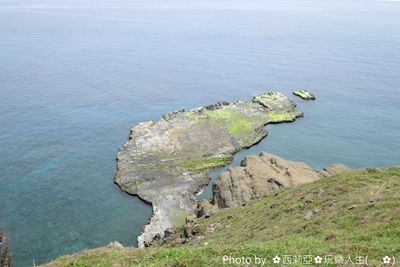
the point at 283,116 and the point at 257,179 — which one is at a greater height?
the point at 257,179

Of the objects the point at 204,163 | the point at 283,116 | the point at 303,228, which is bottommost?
the point at 204,163

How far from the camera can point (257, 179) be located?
221 ft

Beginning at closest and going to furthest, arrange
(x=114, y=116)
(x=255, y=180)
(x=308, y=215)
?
(x=308, y=215) < (x=255, y=180) < (x=114, y=116)

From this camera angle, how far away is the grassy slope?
1062 inches

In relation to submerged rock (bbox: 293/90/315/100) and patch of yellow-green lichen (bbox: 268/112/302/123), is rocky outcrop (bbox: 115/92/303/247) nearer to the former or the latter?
patch of yellow-green lichen (bbox: 268/112/302/123)

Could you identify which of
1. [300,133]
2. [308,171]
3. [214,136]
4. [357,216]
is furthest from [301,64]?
[357,216]

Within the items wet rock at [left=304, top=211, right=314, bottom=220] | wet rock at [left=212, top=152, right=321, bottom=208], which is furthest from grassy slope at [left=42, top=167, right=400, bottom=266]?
wet rock at [left=212, top=152, right=321, bottom=208]

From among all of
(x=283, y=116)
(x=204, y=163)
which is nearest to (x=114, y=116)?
(x=204, y=163)

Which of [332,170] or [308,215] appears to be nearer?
[308,215]

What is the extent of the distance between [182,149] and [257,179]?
96.6ft

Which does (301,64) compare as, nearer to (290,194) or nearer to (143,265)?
(290,194)

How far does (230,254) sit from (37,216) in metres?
51.7

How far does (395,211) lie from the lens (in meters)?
33.7

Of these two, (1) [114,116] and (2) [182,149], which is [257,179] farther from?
(1) [114,116]
